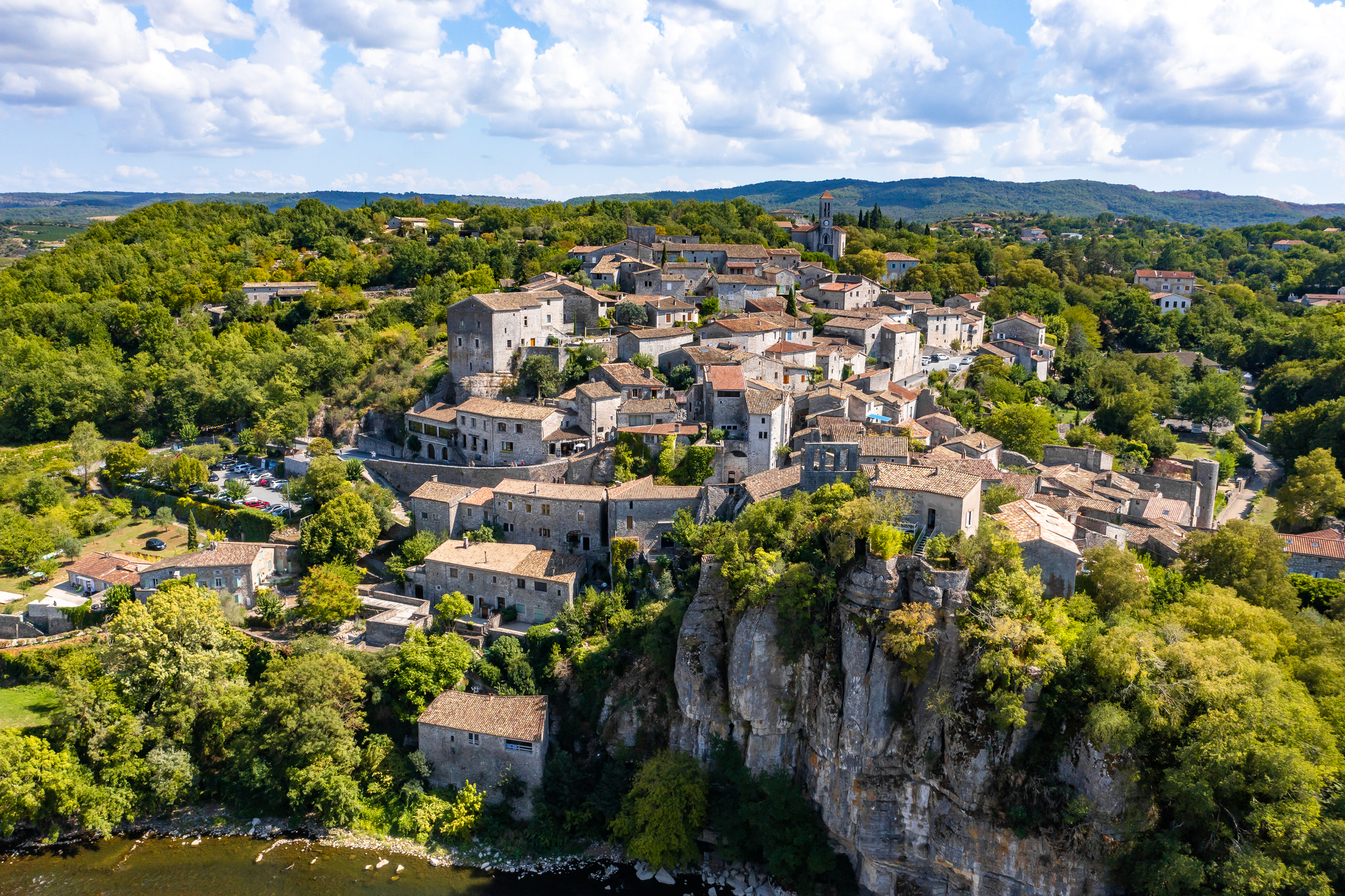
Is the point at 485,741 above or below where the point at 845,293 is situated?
below

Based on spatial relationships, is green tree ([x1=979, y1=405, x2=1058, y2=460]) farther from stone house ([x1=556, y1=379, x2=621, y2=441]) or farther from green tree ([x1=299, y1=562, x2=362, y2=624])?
green tree ([x1=299, y1=562, x2=362, y2=624])

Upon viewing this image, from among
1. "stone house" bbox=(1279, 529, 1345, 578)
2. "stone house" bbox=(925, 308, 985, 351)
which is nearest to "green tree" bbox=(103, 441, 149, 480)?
"stone house" bbox=(925, 308, 985, 351)

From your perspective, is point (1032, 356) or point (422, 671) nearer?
point (422, 671)

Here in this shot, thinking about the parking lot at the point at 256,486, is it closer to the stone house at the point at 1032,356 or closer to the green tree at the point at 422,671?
the green tree at the point at 422,671

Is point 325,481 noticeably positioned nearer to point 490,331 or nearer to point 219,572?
point 219,572

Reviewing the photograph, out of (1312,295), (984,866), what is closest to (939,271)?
(1312,295)

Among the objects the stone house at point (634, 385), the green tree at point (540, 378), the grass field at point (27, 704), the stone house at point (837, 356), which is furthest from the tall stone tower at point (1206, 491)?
the grass field at point (27, 704)

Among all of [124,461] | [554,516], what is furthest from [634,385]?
[124,461]

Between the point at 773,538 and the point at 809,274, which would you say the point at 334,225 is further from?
the point at 773,538
